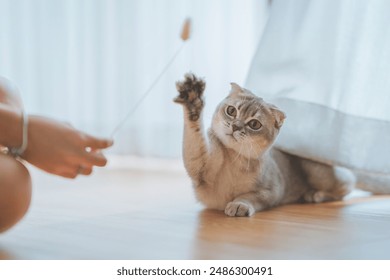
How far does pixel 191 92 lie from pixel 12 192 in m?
0.52

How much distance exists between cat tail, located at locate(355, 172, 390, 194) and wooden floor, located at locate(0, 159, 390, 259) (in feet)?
0.19

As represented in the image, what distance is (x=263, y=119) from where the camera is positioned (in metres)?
1.56

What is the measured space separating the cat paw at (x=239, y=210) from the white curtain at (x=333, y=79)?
0.42 meters

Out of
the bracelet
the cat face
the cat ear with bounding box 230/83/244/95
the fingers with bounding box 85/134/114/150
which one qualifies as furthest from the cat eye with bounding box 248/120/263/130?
the bracelet

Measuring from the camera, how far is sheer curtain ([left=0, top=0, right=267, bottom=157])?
8.27 feet

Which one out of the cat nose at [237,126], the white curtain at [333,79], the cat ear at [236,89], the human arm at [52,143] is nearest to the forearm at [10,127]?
the human arm at [52,143]

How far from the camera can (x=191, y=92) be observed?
4.49ft

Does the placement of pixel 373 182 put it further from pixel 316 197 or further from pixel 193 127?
pixel 193 127

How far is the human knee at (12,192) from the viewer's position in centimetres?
102

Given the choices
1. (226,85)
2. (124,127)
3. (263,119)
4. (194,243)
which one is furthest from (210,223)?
(124,127)

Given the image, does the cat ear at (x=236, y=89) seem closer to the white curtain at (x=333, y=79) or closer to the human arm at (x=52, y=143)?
the white curtain at (x=333, y=79)

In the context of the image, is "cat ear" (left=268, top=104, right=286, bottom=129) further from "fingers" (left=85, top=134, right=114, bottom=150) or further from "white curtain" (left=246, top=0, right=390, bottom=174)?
"fingers" (left=85, top=134, right=114, bottom=150)

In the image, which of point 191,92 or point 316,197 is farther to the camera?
point 316,197

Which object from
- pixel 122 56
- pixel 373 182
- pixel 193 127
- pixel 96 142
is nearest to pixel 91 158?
pixel 96 142
